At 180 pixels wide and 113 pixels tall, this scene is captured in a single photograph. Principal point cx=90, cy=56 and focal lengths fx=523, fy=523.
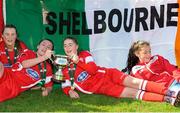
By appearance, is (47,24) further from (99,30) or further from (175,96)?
(175,96)

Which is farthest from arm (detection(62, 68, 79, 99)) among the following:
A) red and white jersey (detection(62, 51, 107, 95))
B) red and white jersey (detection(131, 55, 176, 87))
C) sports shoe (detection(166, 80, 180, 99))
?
sports shoe (detection(166, 80, 180, 99))

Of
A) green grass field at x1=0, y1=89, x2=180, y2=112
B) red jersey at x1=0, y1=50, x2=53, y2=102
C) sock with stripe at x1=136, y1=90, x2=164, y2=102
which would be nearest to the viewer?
green grass field at x1=0, y1=89, x2=180, y2=112

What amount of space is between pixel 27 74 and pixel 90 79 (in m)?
0.60

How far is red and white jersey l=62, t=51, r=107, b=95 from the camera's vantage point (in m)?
4.88

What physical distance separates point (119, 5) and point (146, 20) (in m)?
0.33

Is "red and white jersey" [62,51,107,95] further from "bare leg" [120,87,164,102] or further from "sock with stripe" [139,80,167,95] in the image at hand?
"sock with stripe" [139,80,167,95]

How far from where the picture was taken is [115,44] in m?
5.46

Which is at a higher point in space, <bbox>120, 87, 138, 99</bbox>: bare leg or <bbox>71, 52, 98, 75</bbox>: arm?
<bbox>71, 52, 98, 75</bbox>: arm

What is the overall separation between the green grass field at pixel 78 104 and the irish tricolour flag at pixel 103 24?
73 centimetres

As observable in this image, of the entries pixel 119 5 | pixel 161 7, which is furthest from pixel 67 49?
pixel 161 7

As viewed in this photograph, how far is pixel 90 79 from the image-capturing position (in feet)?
16.2

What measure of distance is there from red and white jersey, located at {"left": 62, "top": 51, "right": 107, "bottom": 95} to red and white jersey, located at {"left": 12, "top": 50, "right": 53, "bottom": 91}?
0.68ft

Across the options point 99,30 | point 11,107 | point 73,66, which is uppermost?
point 99,30

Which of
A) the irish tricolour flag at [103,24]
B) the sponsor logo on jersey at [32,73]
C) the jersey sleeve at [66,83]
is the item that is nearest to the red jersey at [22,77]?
the sponsor logo on jersey at [32,73]
